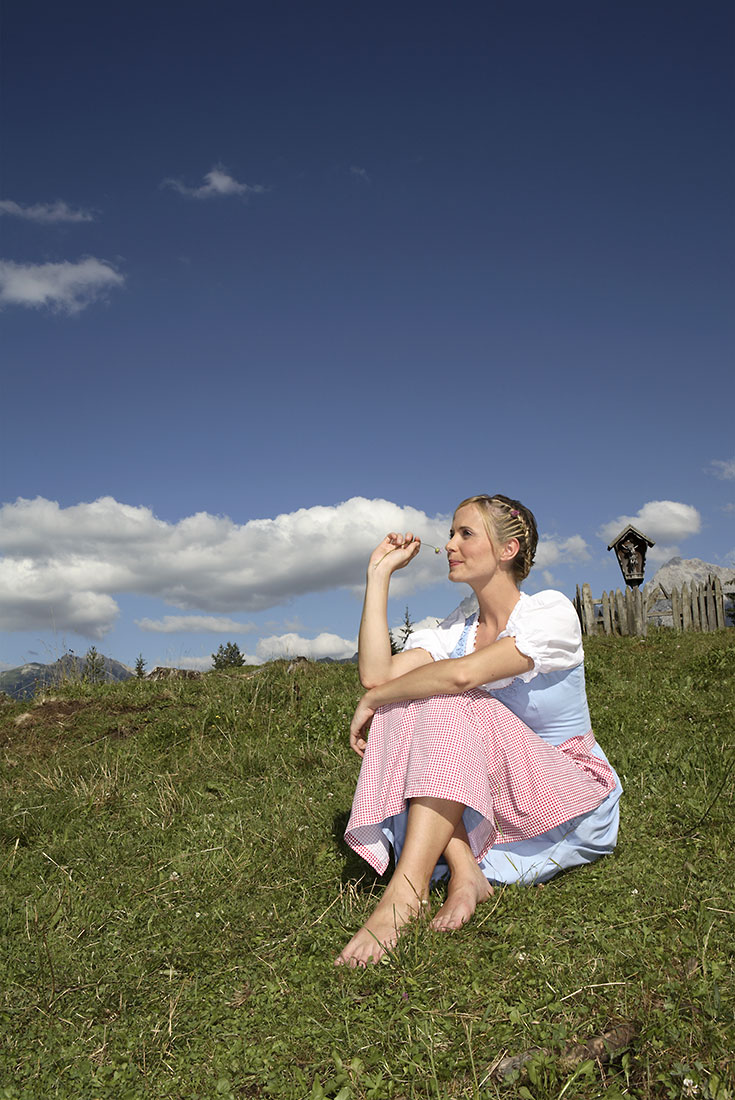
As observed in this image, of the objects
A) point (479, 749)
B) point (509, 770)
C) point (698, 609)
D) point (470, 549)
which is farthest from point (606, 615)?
point (479, 749)

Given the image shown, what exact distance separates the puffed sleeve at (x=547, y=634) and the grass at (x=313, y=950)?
3.23 feet

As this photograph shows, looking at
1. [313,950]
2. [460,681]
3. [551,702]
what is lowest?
[313,950]

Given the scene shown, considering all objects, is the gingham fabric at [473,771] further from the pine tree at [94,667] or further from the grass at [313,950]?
the pine tree at [94,667]

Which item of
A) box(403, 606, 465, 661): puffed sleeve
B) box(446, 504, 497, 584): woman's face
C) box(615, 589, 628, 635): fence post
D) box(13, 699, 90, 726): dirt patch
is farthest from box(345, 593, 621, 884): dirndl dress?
box(615, 589, 628, 635): fence post

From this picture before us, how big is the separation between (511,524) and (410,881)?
1680mm

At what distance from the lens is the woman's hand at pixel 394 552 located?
4027 millimetres

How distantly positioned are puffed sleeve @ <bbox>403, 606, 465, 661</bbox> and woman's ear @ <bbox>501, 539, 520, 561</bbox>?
1.69 feet

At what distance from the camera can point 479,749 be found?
325cm

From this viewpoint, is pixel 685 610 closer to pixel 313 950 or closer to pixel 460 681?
pixel 460 681

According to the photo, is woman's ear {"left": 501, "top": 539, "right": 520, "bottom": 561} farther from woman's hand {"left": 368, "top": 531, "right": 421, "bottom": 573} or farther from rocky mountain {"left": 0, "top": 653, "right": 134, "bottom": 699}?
rocky mountain {"left": 0, "top": 653, "right": 134, "bottom": 699}

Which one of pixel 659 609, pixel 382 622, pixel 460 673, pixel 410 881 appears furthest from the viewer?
pixel 659 609

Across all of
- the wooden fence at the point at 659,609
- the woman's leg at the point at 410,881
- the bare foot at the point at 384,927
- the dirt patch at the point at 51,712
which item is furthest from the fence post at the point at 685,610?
the bare foot at the point at 384,927

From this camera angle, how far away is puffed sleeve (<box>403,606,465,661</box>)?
3.98m

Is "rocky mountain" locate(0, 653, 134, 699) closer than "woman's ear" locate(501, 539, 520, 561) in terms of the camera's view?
No
